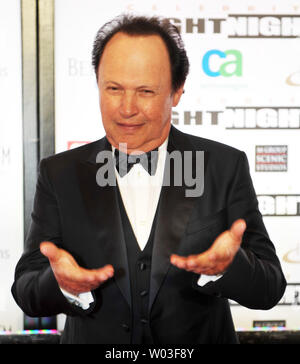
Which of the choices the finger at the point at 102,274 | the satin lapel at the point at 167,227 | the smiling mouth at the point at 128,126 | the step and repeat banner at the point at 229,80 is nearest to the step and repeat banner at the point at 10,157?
the step and repeat banner at the point at 229,80

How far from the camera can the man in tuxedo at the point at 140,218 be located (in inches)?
60.4

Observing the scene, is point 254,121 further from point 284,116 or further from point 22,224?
point 22,224

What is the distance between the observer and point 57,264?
131cm

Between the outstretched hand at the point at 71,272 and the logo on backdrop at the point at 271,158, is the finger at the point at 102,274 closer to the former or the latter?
the outstretched hand at the point at 71,272

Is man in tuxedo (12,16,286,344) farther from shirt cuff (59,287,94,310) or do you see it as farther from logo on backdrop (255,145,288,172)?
logo on backdrop (255,145,288,172)

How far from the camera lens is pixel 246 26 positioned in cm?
234

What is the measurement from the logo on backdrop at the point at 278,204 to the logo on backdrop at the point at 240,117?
13.4 inches

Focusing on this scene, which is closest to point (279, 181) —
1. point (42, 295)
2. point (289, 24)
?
point (289, 24)

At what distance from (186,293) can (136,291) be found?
6.8 inches

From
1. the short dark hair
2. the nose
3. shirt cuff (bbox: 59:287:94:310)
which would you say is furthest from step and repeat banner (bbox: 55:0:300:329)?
shirt cuff (bbox: 59:287:94:310)

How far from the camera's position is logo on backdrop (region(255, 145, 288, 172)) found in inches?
94.9

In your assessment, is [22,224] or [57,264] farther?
[22,224]

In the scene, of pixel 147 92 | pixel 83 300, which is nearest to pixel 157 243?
pixel 83 300

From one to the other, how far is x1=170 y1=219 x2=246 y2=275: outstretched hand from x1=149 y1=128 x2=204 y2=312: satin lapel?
28 centimetres
